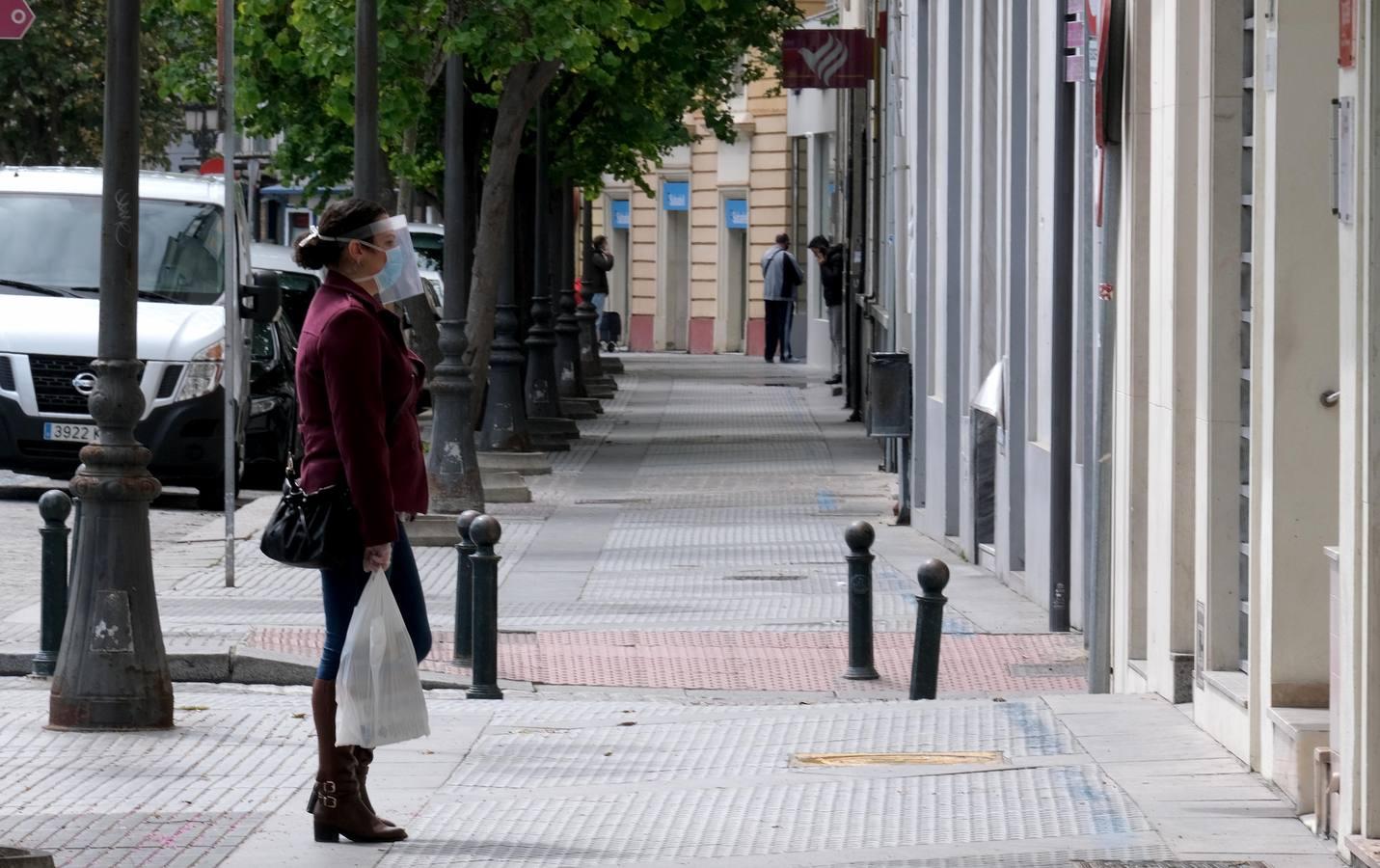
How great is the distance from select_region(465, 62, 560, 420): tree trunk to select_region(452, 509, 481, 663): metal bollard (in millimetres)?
10206

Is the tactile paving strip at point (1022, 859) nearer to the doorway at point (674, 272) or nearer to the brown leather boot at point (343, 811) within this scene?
the brown leather boot at point (343, 811)

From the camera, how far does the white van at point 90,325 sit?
18.1m

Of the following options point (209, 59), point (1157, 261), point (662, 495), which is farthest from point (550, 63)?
point (1157, 261)

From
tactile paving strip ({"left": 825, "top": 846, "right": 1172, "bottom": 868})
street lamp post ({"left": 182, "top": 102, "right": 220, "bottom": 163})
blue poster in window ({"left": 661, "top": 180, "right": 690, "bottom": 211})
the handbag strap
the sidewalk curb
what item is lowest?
the sidewalk curb

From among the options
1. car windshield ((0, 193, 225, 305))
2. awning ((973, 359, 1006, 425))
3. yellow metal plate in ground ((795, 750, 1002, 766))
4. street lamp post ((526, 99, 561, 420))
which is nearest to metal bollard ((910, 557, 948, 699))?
yellow metal plate in ground ((795, 750, 1002, 766))

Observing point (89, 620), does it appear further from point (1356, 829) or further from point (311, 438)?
point (1356, 829)

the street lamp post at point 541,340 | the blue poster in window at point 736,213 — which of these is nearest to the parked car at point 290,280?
the street lamp post at point 541,340

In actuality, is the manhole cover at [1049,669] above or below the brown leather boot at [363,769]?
below

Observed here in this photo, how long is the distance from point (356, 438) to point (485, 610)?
3.98 metres

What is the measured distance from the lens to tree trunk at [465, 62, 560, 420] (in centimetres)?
2183

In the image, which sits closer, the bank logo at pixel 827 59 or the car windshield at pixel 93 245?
the car windshield at pixel 93 245

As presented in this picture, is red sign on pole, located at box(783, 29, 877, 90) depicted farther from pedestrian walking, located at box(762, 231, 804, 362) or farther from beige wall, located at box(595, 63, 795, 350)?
beige wall, located at box(595, 63, 795, 350)

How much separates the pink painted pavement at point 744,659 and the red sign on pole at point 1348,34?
4923mm

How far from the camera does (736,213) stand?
177ft
